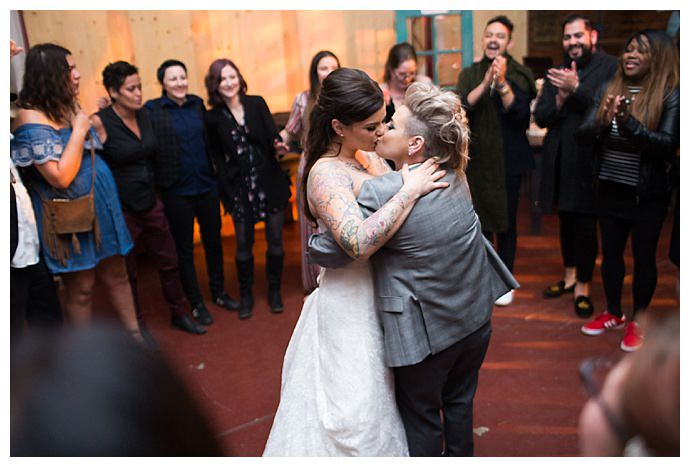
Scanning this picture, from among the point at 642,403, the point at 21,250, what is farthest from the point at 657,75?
the point at 21,250

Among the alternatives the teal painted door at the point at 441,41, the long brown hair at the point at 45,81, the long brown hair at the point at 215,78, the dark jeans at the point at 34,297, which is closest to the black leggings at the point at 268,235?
the long brown hair at the point at 215,78

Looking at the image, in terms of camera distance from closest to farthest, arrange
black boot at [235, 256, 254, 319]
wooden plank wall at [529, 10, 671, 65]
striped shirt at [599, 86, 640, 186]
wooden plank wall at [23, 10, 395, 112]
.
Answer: striped shirt at [599, 86, 640, 186] < black boot at [235, 256, 254, 319] < wooden plank wall at [23, 10, 395, 112] < wooden plank wall at [529, 10, 671, 65]

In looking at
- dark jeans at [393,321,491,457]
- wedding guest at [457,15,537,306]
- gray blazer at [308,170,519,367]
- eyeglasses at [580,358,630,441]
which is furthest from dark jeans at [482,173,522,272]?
eyeglasses at [580,358,630,441]

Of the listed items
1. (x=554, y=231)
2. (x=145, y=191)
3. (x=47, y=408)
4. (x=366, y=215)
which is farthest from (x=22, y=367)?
(x=554, y=231)

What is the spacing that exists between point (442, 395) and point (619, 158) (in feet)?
5.17

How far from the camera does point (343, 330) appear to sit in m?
1.90

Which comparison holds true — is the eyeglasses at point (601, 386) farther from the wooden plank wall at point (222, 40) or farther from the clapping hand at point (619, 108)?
the wooden plank wall at point (222, 40)

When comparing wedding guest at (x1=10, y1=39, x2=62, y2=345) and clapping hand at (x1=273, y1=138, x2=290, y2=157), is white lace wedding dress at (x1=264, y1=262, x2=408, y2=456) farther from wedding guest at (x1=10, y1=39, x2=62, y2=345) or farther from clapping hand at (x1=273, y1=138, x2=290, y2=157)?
clapping hand at (x1=273, y1=138, x2=290, y2=157)

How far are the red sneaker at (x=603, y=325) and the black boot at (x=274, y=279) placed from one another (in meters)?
1.63

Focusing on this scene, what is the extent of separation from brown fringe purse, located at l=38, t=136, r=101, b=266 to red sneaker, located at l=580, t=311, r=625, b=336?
2366 mm

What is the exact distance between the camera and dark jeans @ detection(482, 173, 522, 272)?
362 centimetres

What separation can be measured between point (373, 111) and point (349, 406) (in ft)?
2.72

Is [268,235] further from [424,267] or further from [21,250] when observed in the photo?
[424,267]
